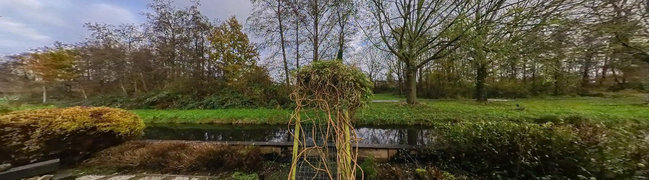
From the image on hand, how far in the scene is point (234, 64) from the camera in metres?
12.7

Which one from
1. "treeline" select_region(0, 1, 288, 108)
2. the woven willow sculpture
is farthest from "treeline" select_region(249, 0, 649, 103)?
the woven willow sculpture

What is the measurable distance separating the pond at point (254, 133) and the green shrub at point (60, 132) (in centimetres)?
306

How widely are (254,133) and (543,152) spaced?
7.20 m

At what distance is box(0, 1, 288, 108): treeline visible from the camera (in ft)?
41.3

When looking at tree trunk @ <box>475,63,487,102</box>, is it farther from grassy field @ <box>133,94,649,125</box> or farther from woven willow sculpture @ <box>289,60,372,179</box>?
woven willow sculpture @ <box>289,60,372,179</box>

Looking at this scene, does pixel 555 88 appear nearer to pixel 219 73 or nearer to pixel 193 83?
pixel 219 73

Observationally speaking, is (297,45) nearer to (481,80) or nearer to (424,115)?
(424,115)

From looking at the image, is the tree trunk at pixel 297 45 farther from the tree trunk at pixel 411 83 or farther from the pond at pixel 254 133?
the tree trunk at pixel 411 83

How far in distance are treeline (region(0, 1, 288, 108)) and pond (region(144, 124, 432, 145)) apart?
350 cm

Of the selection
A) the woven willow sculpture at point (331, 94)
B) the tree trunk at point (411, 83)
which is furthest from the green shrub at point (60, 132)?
the tree trunk at point (411, 83)

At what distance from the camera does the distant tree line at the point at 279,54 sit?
799 cm

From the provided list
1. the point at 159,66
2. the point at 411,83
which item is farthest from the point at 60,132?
the point at 159,66

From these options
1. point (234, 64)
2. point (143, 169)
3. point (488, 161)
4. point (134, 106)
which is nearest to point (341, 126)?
point (488, 161)

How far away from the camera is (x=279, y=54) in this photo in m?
12.6
